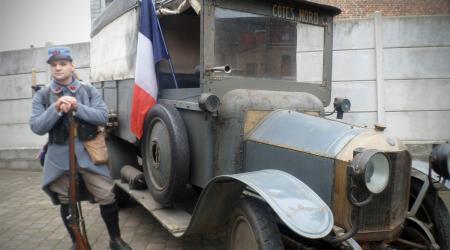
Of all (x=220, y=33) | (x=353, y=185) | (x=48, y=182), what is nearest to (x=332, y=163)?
(x=353, y=185)

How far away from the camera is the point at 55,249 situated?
371 cm

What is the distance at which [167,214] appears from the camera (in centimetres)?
330

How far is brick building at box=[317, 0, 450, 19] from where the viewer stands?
11.0 meters

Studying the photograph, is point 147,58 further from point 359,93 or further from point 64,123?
point 359,93

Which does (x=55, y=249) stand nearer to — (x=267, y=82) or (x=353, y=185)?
(x=267, y=82)

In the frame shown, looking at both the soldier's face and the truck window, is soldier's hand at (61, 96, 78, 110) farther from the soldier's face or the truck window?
the truck window

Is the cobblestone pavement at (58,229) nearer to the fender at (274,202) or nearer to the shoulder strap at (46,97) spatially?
the fender at (274,202)

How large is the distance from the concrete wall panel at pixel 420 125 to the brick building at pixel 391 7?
18.8 ft

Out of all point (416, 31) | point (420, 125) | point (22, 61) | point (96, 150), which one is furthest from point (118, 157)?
point (416, 31)

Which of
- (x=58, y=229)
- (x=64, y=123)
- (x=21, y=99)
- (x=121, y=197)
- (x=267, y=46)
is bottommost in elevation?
(x=58, y=229)

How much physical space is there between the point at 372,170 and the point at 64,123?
2204 mm

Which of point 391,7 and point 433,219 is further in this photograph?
point 391,7

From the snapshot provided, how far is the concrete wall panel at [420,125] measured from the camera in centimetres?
618

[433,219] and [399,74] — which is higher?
[399,74]
